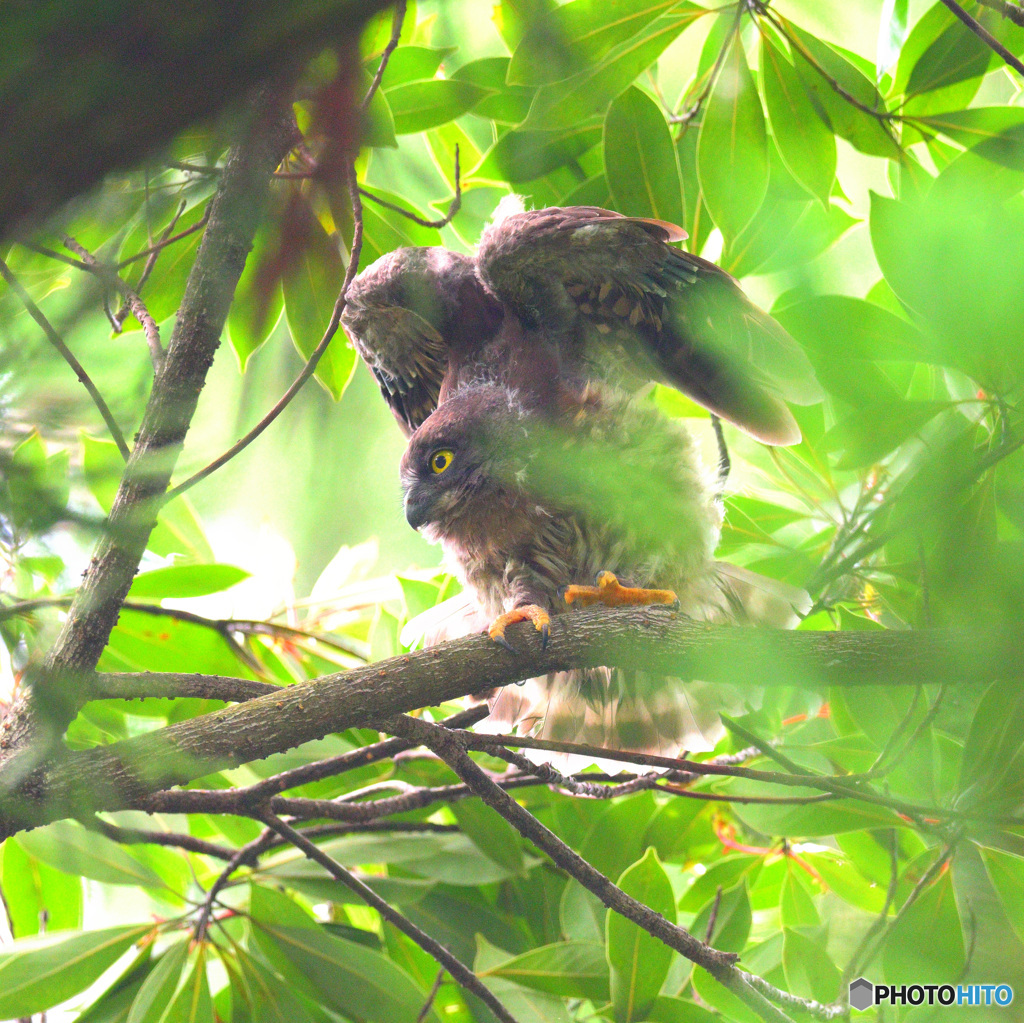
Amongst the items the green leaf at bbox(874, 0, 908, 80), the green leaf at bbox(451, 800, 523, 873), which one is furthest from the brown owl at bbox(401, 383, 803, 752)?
the green leaf at bbox(874, 0, 908, 80)

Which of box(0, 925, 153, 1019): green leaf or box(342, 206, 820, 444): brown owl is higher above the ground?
box(342, 206, 820, 444): brown owl

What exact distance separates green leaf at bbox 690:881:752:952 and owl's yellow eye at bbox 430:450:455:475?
3.46 ft

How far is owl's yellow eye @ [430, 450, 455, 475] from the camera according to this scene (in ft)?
5.91

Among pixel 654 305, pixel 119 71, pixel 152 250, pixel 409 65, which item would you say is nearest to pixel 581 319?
pixel 654 305

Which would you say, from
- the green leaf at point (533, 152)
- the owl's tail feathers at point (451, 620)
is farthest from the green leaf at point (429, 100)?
the owl's tail feathers at point (451, 620)

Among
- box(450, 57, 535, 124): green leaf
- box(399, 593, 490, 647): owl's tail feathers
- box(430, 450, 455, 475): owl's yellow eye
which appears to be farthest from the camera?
box(399, 593, 490, 647): owl's tail feathers

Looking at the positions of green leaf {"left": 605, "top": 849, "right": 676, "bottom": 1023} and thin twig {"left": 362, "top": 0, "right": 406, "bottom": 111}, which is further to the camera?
green leaf {"left": 605, "top": 849, "right": 676, "bottom": 1023}

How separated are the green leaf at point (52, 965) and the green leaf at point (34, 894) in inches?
9.3

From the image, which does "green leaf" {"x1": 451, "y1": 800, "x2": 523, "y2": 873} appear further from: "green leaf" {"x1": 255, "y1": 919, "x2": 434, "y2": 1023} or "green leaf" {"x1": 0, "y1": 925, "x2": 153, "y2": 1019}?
"green leaf" {"x1": 0, "y1": 925, "x2": 153, "y2": 1019}

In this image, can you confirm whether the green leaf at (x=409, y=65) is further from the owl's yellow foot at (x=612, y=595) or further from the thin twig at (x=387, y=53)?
the owl's yellow foot at (x=612, y=595)

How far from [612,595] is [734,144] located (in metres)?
0.92

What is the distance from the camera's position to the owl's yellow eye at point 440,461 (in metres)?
1.80

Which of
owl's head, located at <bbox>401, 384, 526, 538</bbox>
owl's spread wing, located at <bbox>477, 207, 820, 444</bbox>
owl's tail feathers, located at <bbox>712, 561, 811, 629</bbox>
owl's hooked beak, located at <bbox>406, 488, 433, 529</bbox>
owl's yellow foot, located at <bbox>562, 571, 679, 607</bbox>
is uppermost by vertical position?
owl's spread wing, located at <bbox>477, 207, 820, 444</bbox>

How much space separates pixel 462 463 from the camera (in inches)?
70.2
